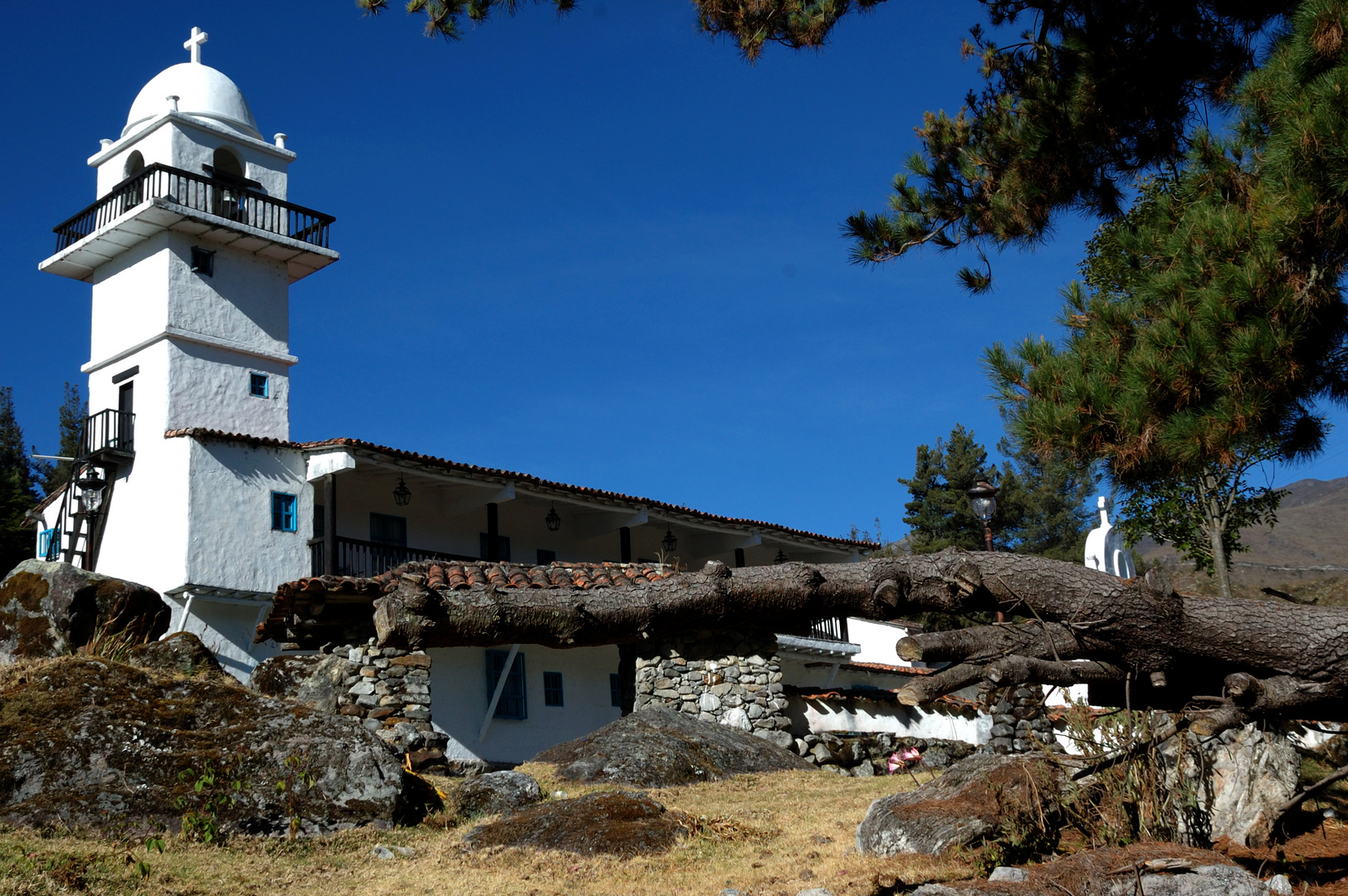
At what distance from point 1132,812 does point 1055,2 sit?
6110mm

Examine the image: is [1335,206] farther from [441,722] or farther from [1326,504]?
[1326,504]

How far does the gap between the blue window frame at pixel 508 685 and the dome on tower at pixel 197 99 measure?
45.7 feet

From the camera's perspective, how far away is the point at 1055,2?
928cm

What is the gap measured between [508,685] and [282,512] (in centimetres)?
608

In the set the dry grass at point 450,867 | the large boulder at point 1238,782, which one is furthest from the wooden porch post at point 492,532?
the large boulder at point 1238,782

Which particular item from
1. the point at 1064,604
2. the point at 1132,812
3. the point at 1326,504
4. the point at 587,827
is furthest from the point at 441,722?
the point at 1326,504

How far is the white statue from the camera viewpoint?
17719 mm

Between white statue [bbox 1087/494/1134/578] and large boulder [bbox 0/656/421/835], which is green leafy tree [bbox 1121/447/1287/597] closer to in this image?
white statue [bbox 1087/494/1134/578]

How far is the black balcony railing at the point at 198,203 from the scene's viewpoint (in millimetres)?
23125

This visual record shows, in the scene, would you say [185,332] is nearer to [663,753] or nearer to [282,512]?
[282,512]

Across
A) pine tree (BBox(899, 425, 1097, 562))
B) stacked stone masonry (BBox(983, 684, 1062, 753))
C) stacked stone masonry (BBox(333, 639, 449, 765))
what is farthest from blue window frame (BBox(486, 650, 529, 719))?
pine tree (BBox(899, 425, 1097, 562))

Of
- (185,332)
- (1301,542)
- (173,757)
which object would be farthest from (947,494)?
(1301,542)

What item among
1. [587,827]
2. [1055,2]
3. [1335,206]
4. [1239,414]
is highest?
[1055,2]

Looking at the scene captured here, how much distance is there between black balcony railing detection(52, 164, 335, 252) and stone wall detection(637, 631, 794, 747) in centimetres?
1425
